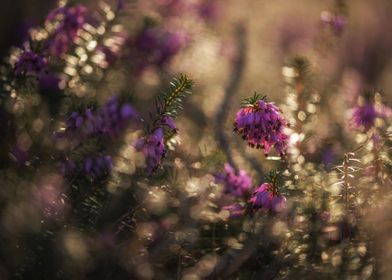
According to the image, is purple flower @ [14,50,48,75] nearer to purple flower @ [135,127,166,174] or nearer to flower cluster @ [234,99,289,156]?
purple flower @ [135,127,166,174]

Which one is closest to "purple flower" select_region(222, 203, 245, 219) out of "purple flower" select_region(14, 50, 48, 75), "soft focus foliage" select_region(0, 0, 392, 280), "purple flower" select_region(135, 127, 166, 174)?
"soft focus foliage" select_region(0, 0, 392, 280)

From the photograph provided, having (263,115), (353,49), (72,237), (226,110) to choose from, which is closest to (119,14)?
(226,110)

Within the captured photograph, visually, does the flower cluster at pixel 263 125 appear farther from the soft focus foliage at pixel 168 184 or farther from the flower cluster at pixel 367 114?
the flower cluster at pixel 367 114

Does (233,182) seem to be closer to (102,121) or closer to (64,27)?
(102,121)

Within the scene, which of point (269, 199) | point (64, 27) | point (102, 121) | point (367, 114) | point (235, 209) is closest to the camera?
point (269, 199)

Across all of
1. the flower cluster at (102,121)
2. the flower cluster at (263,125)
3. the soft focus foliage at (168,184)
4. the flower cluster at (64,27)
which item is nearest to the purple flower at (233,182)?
the soft focus foliage at (168,184)

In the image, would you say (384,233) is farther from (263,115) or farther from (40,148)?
(40,148)

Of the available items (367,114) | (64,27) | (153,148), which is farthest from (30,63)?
(367,114)

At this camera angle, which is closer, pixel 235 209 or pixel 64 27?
pixel 235 209
